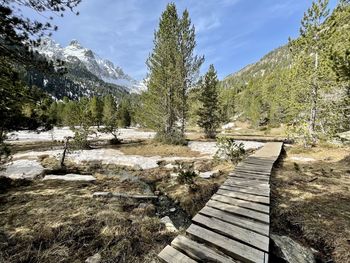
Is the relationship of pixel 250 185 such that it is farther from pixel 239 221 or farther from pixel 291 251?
pixel 291 251

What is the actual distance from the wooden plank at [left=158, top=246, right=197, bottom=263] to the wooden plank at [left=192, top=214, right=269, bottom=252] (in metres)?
0.88

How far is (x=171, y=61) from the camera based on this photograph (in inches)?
744

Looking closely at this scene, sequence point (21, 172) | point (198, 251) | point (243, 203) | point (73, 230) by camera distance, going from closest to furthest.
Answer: point (198, 251) → point (73, 230) → point (243, 203) → point (21, 172)

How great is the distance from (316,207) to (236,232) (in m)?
2.96

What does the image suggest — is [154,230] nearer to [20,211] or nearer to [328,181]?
[20,211]

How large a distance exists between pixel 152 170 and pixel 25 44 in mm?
8159

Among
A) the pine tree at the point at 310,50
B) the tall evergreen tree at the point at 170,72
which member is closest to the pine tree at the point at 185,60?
the tall evergreen tree at the point at 170,72

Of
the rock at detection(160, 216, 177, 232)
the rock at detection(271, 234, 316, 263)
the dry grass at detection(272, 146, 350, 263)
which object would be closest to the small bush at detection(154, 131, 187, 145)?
the dry grass at detection(272, 146, 350, 263)

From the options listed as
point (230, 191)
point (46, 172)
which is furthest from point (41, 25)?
point (46, 172)

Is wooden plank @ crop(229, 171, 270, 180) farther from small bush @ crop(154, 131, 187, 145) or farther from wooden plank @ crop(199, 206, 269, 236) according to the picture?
small bush @ crop(154, 131, 187, 145)

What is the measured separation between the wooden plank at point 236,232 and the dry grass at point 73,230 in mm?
1032

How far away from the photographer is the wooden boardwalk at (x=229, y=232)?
2893 mm

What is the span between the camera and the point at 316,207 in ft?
16.1

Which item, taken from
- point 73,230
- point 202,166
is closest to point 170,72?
point 202,166
